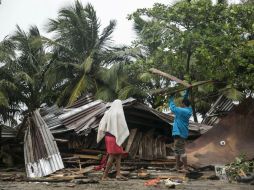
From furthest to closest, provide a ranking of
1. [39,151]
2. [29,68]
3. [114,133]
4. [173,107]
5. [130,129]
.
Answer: [29,68], [130,129], [39,151], [173,107], [114,133]

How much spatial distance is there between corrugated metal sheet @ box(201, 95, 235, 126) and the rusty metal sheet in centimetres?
419

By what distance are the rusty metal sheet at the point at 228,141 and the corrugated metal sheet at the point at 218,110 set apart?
4.19 metres

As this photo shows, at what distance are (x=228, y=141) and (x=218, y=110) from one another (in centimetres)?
521

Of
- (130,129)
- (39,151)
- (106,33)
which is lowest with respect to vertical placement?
(39,151)

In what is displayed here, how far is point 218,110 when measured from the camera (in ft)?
50.8

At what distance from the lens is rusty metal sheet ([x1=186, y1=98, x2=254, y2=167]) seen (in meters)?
10.0

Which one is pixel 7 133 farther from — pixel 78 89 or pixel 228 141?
pixel 78 89

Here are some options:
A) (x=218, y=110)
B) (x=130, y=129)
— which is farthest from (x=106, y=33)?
(x=130, y=129)

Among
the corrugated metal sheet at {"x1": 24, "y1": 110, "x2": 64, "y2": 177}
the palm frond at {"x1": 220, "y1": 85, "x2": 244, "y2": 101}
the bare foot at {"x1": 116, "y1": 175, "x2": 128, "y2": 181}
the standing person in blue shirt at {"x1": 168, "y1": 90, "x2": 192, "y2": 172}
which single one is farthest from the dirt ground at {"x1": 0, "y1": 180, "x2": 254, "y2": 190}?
the palm frond at {"x1": 220, "y1": 85, "x2": 244, "y2": 101}

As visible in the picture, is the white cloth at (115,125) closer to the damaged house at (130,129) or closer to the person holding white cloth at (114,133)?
the person holding white cloth at (114,133)

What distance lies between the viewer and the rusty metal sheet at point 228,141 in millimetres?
10023

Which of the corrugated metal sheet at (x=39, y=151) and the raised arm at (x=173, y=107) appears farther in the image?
the corrugated metal sheet at (x=39, y=151)

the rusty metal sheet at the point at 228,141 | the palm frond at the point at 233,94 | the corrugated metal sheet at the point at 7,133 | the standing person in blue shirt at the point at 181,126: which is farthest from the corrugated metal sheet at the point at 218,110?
the corrugated metal sheet at the point at 7,133

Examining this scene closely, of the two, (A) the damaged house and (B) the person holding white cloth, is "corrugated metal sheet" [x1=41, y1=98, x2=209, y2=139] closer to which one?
(A) the damaged house
